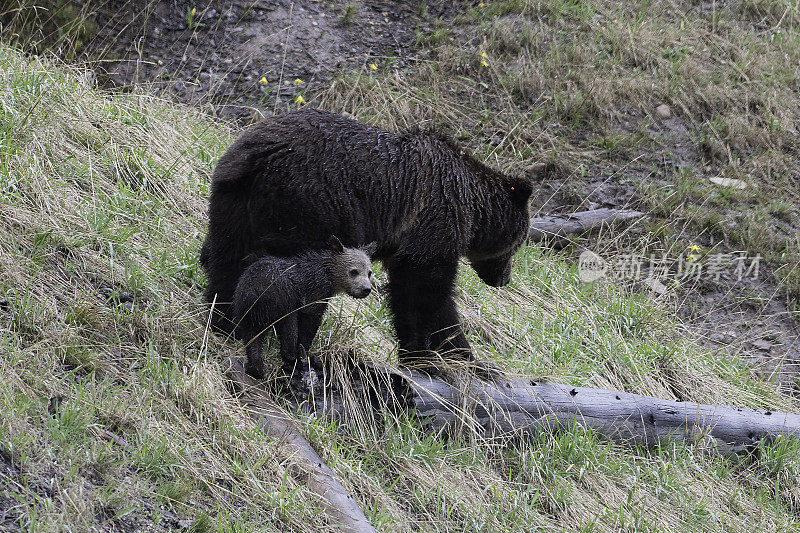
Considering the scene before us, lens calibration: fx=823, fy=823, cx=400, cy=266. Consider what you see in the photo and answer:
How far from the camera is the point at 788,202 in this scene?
8688 millimetres

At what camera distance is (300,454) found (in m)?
4.05

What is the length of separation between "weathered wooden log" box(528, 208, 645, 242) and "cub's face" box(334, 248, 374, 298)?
3610 mm

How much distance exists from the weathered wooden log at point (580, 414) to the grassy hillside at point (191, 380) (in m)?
0.12

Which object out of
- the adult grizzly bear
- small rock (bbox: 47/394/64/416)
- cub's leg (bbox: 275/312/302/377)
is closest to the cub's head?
the adult grizzly bear

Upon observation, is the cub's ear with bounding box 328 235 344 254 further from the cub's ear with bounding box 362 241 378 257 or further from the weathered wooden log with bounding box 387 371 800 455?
the weathered wooden log with bounding box 387 371 800 455

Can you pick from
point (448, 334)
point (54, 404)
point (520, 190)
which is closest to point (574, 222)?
point (520, 190)

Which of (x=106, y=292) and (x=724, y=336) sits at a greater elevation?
(x=106, y=292)

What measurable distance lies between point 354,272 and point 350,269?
3 cm

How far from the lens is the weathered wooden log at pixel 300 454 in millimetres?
3770

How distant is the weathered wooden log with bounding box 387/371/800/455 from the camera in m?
4.84

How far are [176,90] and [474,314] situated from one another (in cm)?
405

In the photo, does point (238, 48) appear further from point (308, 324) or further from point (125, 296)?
point (308, 324)

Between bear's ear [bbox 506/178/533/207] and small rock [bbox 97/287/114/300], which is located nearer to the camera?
small rock [bbox 97/287/114/300]

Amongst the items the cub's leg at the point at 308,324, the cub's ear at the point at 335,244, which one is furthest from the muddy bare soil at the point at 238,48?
the cub's leg at the point at 308,324
